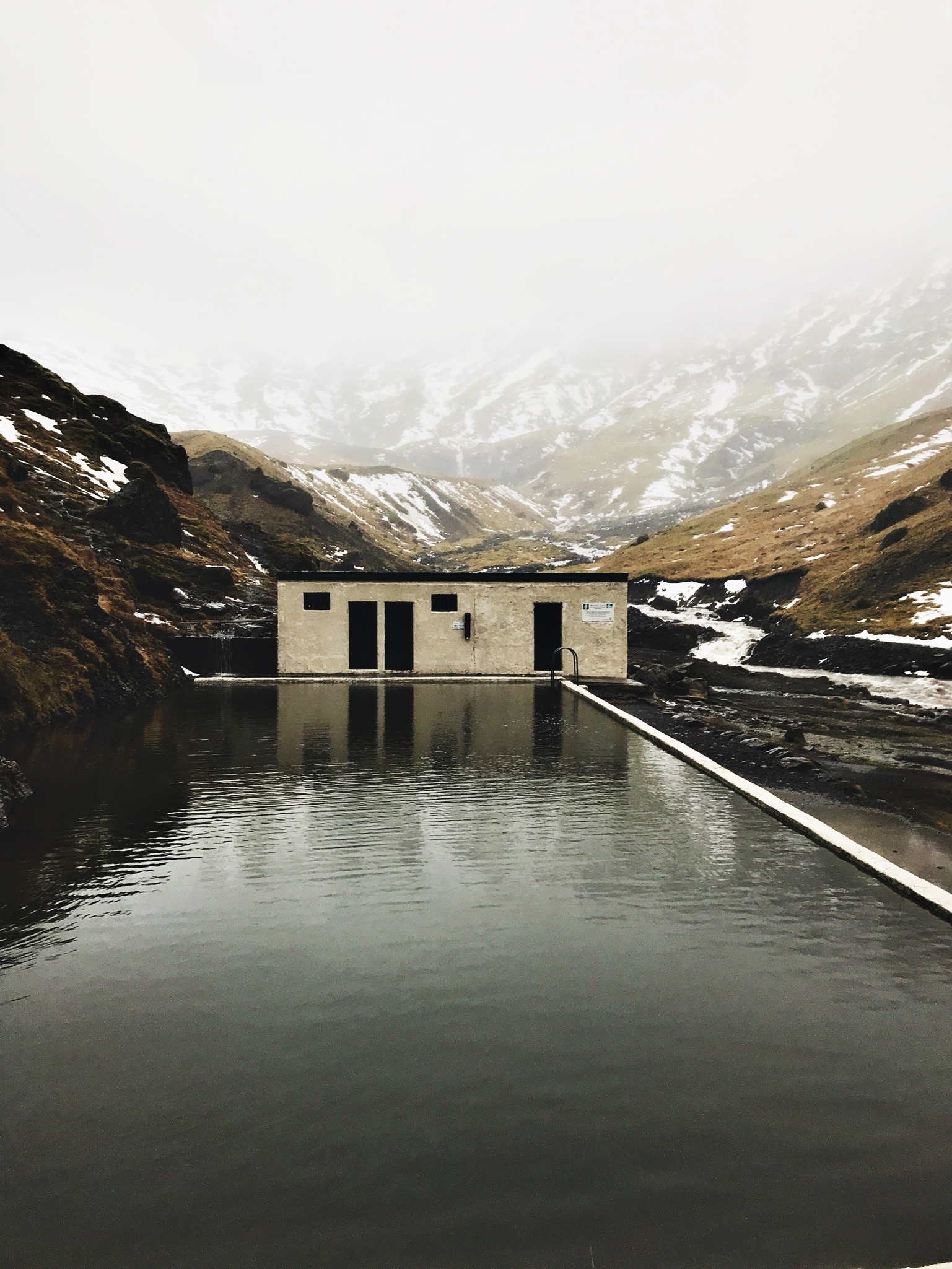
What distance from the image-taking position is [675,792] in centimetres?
1708

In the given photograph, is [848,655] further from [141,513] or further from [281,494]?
[281,494]

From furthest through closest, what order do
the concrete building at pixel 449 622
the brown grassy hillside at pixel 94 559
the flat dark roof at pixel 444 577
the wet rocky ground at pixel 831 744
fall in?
the concrete building at pixel 449 622, the flat dark roof at pixel 444 577, the brown grassy hillside at pixel 94 559, the wet rocky ground at pixel 831 744

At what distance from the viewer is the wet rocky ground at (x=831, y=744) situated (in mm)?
15453

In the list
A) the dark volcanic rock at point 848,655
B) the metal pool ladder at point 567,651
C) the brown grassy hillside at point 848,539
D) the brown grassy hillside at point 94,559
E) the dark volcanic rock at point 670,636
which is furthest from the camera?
the dark volcanic rock at point 670,636

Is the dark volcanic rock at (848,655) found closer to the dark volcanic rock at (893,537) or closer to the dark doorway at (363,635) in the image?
the dark volcanic rock at (893,537)

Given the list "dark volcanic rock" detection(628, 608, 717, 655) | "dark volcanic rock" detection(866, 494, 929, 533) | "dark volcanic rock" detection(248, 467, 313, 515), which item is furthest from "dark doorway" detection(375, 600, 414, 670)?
"dark volcanic rock" detection(248, 467, 313, 515)

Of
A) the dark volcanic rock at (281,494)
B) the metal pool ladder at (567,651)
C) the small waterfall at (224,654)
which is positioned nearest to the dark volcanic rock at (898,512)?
the metal pool ladder at (567,651)

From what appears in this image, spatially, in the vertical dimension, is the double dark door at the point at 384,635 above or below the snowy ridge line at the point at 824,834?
above

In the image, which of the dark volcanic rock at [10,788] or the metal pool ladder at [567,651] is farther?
the metal pool ladder at [567,651]

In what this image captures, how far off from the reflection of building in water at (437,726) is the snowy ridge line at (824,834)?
1.97 metres

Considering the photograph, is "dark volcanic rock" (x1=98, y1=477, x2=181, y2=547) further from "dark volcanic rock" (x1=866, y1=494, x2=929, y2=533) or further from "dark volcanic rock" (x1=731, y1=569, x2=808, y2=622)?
"dark volcanic rock" (x1=866, y1=494, x2=929, y2=533)

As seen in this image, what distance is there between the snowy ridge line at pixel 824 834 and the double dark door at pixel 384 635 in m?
18.5

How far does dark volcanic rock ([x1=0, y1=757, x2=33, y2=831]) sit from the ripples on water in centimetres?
83

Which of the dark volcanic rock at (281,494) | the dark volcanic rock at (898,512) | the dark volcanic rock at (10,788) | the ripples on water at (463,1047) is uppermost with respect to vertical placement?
the dark volcanic rock at (281,494)
